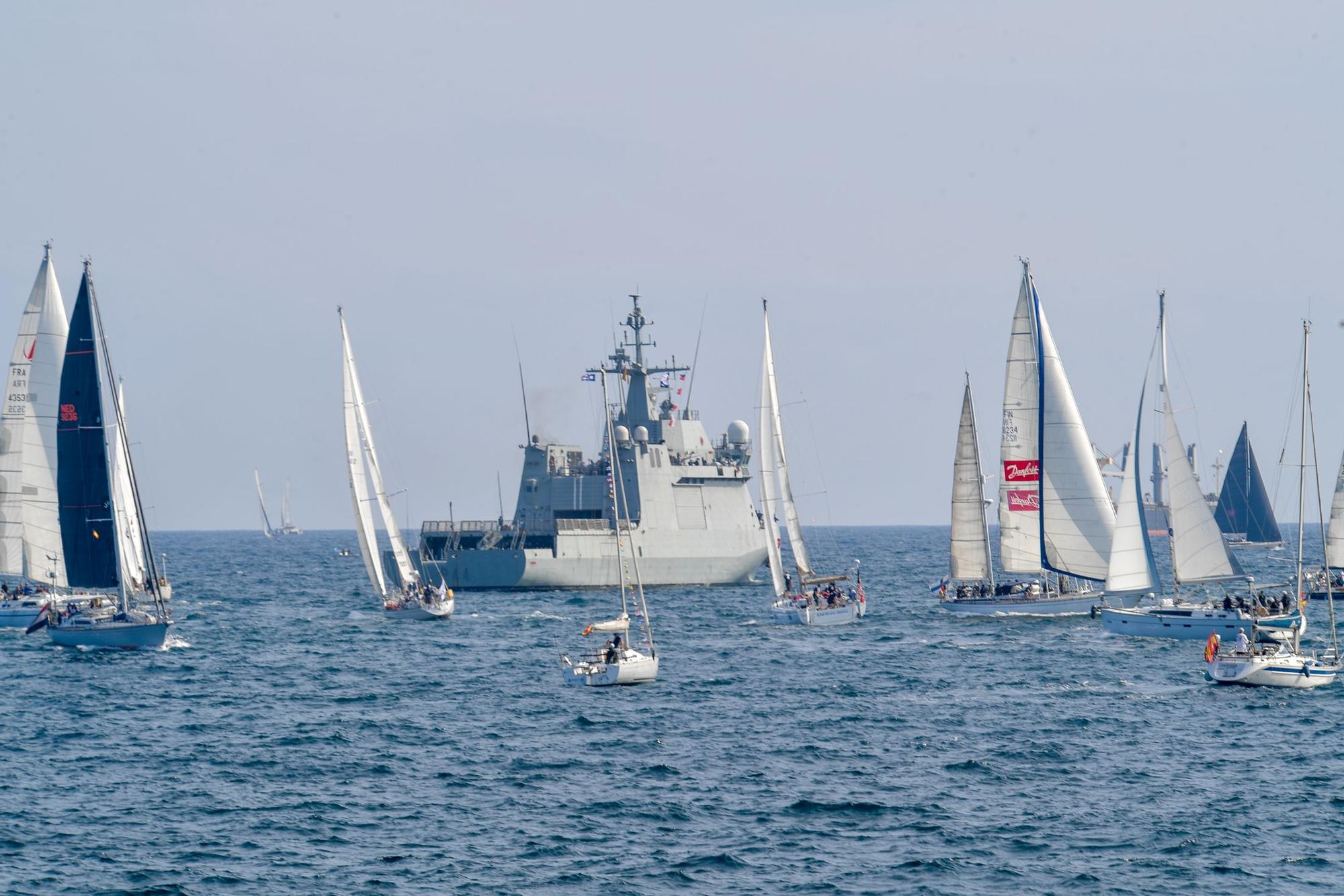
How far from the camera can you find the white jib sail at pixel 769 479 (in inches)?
2255

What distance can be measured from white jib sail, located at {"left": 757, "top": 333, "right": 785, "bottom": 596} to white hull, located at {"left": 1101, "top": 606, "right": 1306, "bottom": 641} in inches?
499

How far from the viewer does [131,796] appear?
26.8 meters

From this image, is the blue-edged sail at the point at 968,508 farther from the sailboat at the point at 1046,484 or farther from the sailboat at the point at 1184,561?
the sailboat at the point at 1184,561

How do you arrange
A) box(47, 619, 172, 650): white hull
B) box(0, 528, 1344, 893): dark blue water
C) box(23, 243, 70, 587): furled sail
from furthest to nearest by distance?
box(23, 243, 70, 587): furled sail < box(47, 619, 172, 650): white hull < box(0, 528, 1344, 893): dark blue water

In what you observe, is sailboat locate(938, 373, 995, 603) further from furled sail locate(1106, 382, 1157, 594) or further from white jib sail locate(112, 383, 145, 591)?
white jib sail locate(112, 383, 145, 591)

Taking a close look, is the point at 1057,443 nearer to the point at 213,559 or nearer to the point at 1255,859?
the point at 1255,859

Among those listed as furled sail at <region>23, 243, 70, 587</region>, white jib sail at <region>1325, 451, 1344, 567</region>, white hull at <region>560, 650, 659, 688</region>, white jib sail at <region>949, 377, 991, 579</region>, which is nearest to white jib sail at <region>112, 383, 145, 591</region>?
furled sail at <region>23, 243, 70, 587</region>

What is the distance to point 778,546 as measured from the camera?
5853 cm

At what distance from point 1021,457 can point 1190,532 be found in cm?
927

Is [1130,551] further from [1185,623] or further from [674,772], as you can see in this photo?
[674,772]

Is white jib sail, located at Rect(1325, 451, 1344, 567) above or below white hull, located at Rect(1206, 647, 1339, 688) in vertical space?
above

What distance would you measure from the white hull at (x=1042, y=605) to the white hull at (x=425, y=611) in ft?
66.2

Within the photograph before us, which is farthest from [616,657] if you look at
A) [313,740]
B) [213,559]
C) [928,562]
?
[213,559]

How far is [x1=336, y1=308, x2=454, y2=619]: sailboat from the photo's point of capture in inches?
2352
